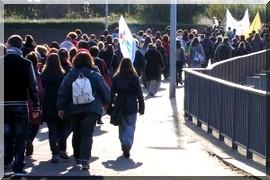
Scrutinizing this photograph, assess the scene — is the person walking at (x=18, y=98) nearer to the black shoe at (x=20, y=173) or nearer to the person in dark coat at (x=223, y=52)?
the black shoe at (x=20, y=173)

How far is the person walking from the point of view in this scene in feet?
36.0

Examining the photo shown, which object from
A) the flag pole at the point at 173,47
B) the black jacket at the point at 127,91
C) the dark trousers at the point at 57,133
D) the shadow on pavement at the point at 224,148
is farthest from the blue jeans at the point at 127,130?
the flag pole at the point at 173,47

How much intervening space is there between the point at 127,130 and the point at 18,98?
8.03ft

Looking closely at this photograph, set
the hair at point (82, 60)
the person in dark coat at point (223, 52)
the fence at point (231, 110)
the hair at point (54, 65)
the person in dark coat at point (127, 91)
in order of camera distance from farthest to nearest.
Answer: the person in dark coat at point (223, 52), the person in dark coat at point (127, 91), the hair at point (54, 65), the fence at point (231, 110), the hair at point (82, 60)

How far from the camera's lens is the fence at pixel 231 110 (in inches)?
Result: 462

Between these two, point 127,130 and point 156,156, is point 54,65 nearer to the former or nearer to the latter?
point 127,130

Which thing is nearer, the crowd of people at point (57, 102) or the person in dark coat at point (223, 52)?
the crowd of people at point (57, 102)

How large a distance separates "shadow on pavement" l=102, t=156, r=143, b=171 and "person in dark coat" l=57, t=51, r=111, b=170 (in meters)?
0.54

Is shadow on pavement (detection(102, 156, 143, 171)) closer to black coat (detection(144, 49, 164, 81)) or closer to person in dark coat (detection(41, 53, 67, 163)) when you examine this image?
person in dark coat (detection(41, 53, 67, 163))

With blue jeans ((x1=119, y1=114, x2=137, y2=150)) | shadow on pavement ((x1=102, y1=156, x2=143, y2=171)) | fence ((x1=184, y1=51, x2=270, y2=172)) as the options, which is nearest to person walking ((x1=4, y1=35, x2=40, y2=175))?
shadow on pavement ((x1=102, y1=156, x2=143, y2=171))

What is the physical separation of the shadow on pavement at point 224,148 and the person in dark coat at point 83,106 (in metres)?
2.34

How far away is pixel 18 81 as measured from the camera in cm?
1099

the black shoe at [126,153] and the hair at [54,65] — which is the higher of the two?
the hair at [54,65]

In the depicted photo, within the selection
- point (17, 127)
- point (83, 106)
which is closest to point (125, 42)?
point (83, 106)
